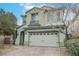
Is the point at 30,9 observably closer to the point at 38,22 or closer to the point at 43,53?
the point at 38,22

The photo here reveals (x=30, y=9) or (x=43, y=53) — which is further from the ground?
(x=30, y=9)

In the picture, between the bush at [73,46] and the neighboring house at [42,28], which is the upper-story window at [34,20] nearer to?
the neighboring house at [42,28]

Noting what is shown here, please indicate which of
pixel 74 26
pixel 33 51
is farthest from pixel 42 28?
pixel 74 26

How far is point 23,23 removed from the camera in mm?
3891

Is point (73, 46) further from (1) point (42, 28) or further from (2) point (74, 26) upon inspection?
(1) point (42, 28)

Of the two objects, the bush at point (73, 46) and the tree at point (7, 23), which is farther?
the tree at point (7, 23)

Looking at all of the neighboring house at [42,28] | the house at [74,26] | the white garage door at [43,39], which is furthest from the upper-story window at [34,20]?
the house at [74,26]

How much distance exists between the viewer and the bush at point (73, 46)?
3725 mm

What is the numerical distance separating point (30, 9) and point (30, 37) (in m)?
0.57

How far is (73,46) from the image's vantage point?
12.3 ft

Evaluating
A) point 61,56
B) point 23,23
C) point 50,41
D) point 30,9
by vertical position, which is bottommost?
point 61,56

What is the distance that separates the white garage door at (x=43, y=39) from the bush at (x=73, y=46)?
21 cm

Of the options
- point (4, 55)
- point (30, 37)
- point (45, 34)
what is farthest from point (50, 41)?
point (4, 55)

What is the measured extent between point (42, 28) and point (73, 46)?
2.36ft
